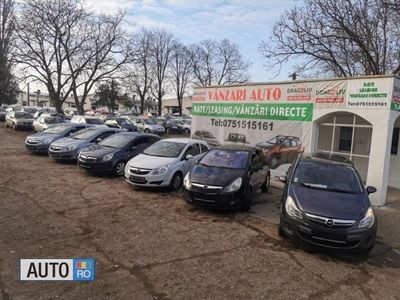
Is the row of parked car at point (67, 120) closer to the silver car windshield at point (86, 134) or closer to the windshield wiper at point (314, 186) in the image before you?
the silver car windshield at point (86, 134)

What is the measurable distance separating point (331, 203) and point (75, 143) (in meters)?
10.5

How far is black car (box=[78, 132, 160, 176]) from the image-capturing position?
10797 mm

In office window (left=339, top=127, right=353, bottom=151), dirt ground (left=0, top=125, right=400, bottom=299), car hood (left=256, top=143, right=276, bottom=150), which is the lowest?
dirt ground (left=0, top=125, right=400, bottom=299)

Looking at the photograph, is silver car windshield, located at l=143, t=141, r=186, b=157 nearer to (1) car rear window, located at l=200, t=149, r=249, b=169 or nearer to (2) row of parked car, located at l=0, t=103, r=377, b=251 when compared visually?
(2) row of parked car, located at l=0, t=103, r=377, b=251

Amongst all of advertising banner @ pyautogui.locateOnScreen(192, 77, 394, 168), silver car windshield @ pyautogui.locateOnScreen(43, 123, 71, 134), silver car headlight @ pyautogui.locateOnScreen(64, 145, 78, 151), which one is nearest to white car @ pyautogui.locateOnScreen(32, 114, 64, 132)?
silver car windshield @ pyautogui.locateOnScreen(43, 123, 71, 134)

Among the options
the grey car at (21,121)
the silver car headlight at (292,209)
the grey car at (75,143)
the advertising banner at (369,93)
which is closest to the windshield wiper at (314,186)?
the silver car headlight at (292,209)

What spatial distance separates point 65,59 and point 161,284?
3150 centimetres

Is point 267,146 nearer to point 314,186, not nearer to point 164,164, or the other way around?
point 164,164

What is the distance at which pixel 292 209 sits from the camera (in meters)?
5.80

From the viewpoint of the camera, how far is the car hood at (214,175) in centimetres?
766

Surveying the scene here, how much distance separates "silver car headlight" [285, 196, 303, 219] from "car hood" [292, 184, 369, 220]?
0.33 ft

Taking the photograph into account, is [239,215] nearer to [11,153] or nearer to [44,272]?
[44,272]

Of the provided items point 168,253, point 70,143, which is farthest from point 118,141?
point 168,253

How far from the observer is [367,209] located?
5754mm
